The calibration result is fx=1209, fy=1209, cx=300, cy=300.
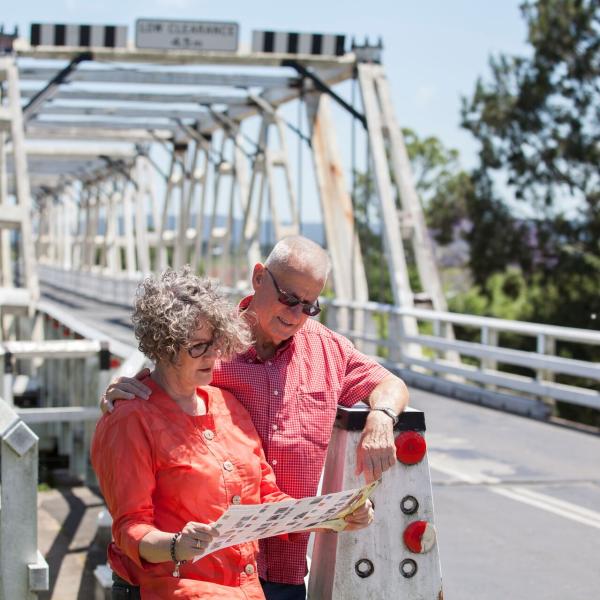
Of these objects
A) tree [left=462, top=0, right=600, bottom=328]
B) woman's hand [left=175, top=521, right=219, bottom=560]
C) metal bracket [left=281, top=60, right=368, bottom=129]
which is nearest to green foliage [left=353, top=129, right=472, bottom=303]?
tree [left=462, top=0, right=600, bottom=328]

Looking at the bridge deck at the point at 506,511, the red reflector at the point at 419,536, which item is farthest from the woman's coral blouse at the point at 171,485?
the bridge deck at the point at 506,511

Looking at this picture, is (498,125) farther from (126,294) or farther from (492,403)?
(492,403)

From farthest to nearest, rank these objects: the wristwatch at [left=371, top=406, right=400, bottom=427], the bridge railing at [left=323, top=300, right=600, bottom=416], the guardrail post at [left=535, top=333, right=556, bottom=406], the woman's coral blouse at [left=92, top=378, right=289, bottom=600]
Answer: the guardrail post at [left=535, top=333, right=556, bottom=406], the bridge railing at [left=323, top=300, right=600, bottom=416], the wristwatch at [left=371, top=406, right=400, bottom=427], the woman's coral blouse at [left=92, top=378, right=289, bottom=600]

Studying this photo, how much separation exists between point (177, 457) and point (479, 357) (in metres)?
11.4

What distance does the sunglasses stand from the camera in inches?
126

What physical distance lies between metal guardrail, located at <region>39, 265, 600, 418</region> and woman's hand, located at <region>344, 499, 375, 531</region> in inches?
327

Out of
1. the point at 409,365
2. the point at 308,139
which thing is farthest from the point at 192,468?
the point at 308,139

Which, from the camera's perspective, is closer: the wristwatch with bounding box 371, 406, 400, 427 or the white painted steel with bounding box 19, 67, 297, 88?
the wristwatch with bounding box 371, 406, 400, 427

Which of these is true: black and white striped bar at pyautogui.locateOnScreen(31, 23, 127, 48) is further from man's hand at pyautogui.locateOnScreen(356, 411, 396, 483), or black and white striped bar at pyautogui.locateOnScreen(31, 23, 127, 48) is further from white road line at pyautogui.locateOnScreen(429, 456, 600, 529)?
man's hand at pyautogui.locateOnScreen(356, 411, 396, 483)

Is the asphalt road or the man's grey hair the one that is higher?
the man's grey hair

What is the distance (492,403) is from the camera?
13.2m

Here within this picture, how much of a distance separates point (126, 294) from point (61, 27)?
1795 centimetres

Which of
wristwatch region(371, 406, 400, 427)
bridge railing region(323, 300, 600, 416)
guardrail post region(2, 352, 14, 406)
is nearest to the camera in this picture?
wristwatch region(371, 406, 400, 427)

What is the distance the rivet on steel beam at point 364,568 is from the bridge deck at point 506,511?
2.11 metres
